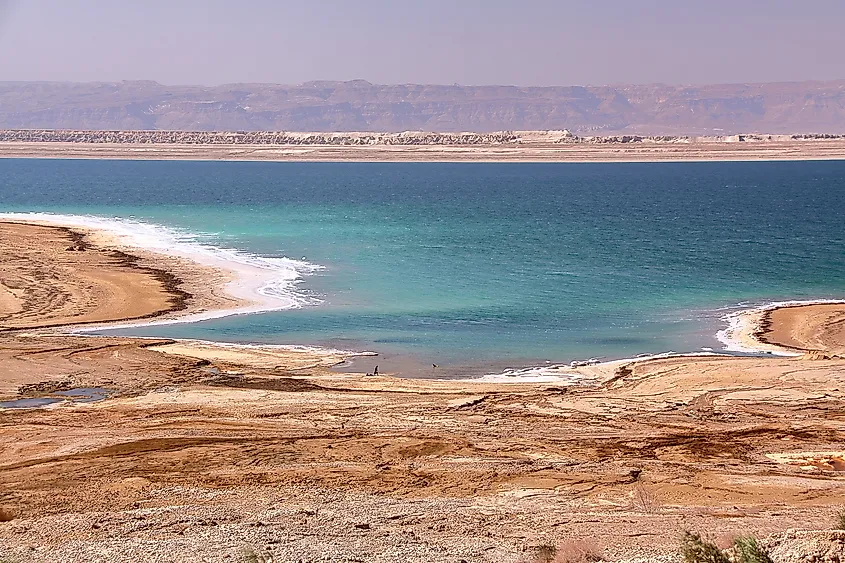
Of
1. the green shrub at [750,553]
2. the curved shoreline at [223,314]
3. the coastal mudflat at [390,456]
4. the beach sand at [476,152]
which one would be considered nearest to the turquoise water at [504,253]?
the curved shoreline at [223,314]

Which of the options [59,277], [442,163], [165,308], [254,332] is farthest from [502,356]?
[442,163]

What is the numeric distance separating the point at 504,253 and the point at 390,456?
31.0 m

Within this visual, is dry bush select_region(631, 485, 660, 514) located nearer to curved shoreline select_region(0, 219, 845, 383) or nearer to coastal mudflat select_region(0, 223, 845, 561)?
coastal mudflat select_region(0, 223, 845, 561)

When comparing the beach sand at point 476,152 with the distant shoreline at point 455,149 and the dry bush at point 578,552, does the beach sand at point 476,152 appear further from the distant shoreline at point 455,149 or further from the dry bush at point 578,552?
the dry bush at point 578,552

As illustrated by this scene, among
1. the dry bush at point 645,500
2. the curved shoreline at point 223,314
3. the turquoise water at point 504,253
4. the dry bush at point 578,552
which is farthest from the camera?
the turquoise water at point 504,253

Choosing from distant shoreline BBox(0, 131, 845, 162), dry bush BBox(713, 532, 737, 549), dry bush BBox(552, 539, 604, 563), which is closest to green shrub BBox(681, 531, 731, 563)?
dry bush BBox(713, 532, 737, 549)

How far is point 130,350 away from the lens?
25.7m

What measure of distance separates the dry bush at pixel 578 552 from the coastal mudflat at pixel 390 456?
22cm

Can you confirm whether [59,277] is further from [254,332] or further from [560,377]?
[560,377]

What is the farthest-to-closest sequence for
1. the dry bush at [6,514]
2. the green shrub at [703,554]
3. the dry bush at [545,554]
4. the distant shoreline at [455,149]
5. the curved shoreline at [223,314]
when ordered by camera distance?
1. the distant shoreline at [455,149]
2. the curved shoreline at [223,314]
3. the dry bush at [6,514]
4. the dry bush at [545,554]
5. the green shrub at [703,554]

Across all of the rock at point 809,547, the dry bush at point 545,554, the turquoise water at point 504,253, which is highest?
the rock at point 809,547

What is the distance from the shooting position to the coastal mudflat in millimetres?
12805

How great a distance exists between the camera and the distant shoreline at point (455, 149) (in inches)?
5945

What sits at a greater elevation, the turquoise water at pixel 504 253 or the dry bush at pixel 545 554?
the dry bush at pixel 545 554
